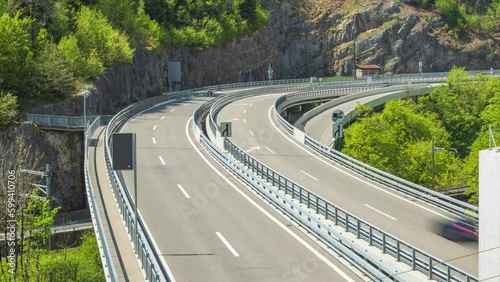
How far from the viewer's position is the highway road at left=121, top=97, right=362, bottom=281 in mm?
21906

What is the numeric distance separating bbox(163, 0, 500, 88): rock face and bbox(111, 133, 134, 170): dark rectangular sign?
96536 millimetres

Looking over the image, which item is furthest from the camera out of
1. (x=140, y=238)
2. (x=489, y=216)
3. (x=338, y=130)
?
(x=338, y=130)

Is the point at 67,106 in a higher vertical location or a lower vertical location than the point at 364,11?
lower

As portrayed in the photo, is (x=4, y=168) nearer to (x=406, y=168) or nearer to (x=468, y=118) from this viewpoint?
(x=406, y=168)

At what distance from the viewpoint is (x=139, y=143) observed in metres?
50.5

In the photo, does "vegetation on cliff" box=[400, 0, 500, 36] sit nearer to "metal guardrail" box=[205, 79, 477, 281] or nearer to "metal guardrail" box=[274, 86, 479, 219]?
"metal guardrail" box=[274, 86, 479, 219]

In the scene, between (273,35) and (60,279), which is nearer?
(60,279)

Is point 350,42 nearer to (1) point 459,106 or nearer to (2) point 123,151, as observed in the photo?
(1) point 459,106

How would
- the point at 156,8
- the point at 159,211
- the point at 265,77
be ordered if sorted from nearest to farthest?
1. the point at 159,211
2. the point at 156,8
3. the point at 265,77

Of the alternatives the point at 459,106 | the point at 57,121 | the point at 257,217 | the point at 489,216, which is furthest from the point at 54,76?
the point at 459,106

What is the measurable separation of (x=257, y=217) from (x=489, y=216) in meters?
9.99

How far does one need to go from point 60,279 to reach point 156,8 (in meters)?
73.4

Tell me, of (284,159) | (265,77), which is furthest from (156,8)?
(284,159)

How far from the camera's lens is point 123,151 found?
65.7 feet
